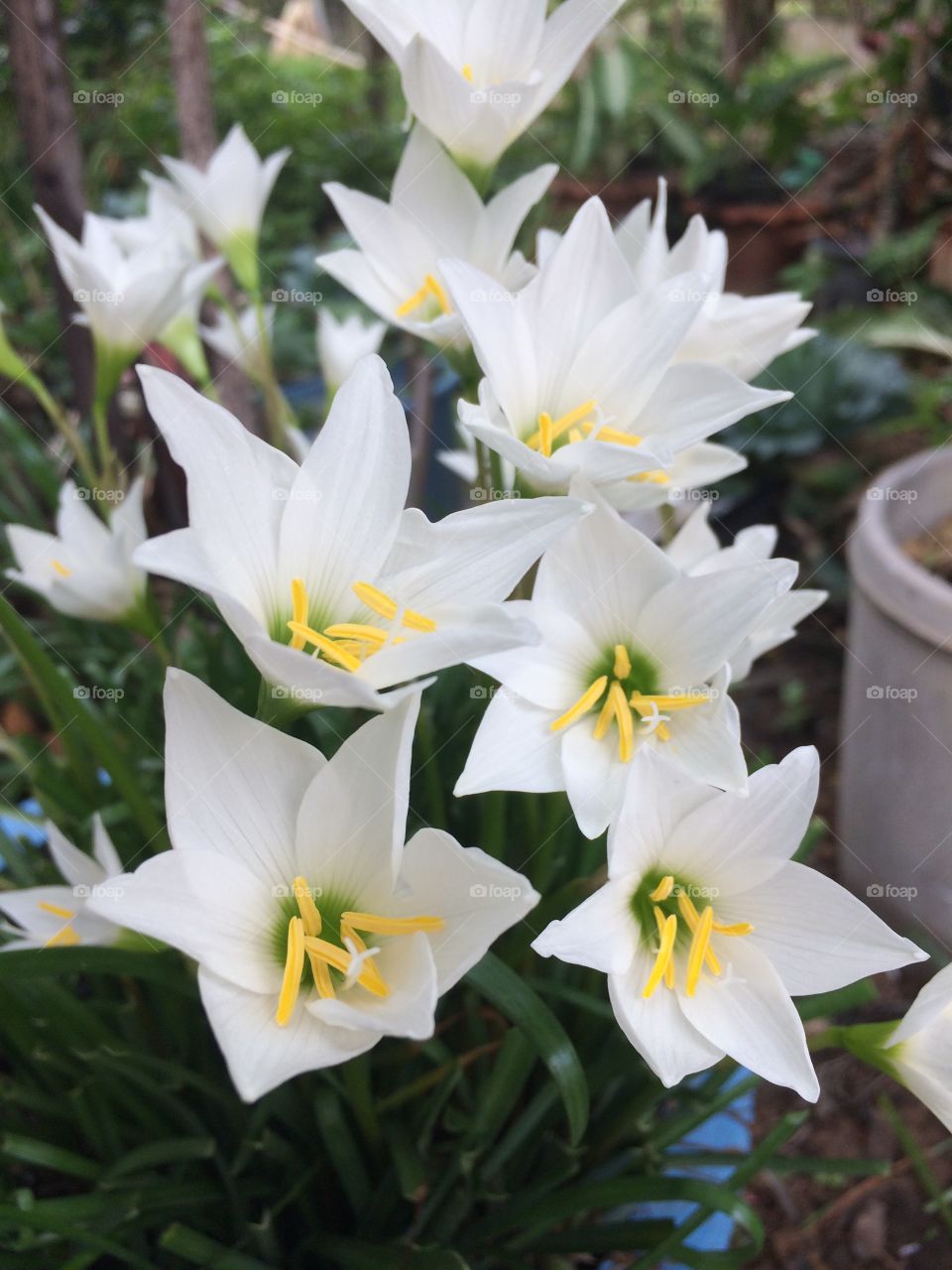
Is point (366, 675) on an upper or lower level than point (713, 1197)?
upper

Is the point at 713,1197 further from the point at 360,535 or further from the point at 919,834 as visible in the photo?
the point at 919,834

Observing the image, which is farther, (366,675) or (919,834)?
(919,834)

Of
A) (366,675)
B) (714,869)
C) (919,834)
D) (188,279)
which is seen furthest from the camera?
(919,834)

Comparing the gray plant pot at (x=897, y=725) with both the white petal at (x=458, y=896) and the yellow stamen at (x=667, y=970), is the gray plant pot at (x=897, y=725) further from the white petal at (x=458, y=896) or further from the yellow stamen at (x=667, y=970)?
the white petal at (x=458, y=896)

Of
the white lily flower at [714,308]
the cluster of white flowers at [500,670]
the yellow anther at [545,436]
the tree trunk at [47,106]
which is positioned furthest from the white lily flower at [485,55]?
the tree trunk at [47,106]

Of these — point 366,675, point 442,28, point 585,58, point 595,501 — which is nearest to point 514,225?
point 442,28

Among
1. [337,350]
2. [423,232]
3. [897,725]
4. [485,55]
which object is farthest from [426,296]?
[897,725]
